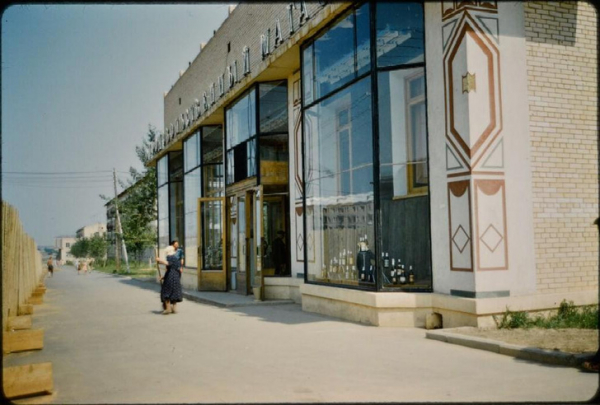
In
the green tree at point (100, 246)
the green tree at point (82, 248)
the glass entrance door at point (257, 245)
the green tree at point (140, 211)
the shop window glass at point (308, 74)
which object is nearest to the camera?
the shop window glass at point (308, 74)

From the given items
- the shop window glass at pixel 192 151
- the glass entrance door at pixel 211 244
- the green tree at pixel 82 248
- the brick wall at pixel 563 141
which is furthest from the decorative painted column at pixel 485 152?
the green tree at pixel 82 248

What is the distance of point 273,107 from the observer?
16.1m

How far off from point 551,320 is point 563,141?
3.00m

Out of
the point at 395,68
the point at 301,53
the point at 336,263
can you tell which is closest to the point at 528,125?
the point at 395,68

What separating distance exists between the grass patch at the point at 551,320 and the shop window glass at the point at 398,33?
180 inches

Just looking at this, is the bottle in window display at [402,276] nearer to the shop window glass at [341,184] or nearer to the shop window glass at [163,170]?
the shop window glass at [341,184]

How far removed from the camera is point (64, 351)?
8711mm

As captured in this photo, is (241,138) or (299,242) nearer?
(299,242)

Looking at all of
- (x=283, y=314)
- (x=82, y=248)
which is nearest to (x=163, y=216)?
(x=283, y=314)

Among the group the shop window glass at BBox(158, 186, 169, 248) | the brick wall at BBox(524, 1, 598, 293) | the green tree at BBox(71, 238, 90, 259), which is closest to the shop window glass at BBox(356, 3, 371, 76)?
the brick wall at BBox(524, 1, 598, 293)

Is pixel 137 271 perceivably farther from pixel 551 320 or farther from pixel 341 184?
pixel 551 320

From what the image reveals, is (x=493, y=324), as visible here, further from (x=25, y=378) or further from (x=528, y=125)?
(x=25, y=378)

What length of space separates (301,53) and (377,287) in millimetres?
5983

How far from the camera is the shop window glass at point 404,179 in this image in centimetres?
1052
